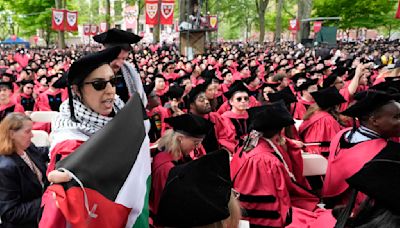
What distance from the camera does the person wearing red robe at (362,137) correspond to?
3679 mm

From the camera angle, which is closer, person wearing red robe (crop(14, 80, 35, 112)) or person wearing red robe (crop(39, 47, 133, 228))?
person wearing red robe (crop(39, 47, 133, 228))

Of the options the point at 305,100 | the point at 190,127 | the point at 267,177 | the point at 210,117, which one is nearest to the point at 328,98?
the point at 210,117

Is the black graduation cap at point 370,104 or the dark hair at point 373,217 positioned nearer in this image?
the dark hair at point 373,217

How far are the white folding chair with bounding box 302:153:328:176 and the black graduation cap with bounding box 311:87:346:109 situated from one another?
1.18 metres

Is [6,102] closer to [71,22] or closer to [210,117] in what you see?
[210,117]

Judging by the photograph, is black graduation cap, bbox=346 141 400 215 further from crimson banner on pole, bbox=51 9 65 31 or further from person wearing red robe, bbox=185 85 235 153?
crimson banner on pole, bbox=51 9 65 31

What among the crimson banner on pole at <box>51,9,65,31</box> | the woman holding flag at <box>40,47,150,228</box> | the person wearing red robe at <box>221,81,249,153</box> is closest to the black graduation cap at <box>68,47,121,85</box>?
the woman holding flag at <box>40,47,150,228</box>

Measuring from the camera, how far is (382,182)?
1.93m

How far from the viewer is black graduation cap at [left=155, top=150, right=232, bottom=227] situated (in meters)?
2.10

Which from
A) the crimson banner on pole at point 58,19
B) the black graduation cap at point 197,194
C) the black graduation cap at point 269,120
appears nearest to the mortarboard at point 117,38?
the black graduation cap at point 269,120

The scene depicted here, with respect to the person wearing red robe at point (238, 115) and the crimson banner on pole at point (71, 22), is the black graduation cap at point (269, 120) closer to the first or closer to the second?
the person wearing red robe at point (238, 115)

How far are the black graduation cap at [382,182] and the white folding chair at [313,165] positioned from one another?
276 cm

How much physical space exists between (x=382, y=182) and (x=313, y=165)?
9.63 feet

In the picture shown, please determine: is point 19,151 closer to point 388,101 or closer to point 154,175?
point 154,175
